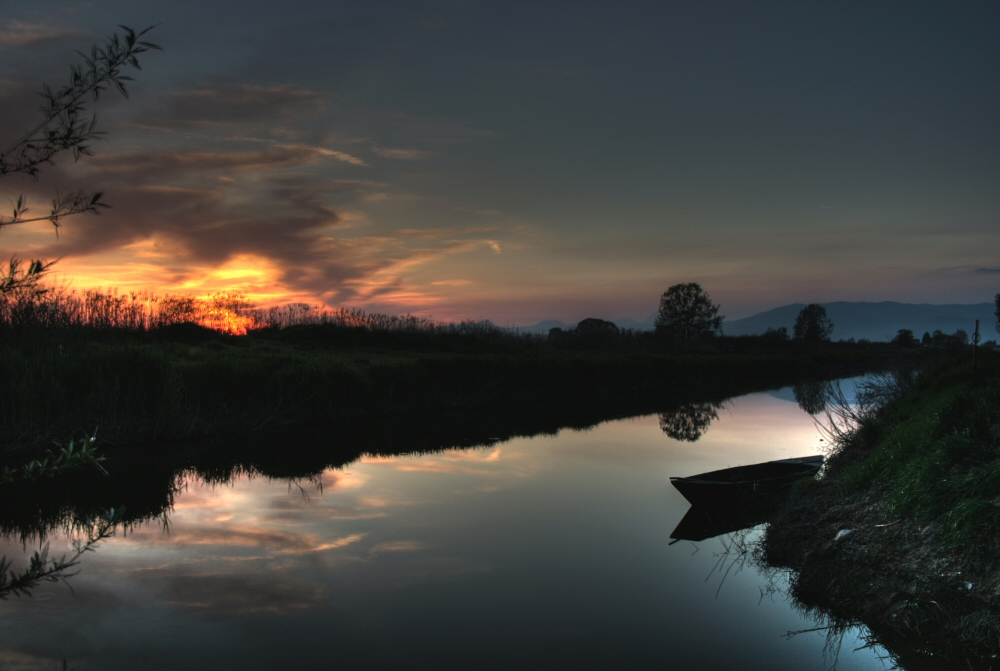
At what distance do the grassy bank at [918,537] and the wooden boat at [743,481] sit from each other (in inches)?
23.0

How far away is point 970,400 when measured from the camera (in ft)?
25.4

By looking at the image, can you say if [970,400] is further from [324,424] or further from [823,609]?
[324,424]

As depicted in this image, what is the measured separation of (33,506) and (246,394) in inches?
245

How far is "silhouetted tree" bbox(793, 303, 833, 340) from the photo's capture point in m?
71.8

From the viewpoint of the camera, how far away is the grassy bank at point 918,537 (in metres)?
5.18

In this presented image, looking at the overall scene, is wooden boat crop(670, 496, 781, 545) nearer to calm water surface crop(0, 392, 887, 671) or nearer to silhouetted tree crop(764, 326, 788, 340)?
calm water surface crop(0, 392, 887, 671)

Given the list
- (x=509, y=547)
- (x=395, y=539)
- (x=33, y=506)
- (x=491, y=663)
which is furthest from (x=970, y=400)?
(x=33, y=506)

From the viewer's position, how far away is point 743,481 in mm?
8812

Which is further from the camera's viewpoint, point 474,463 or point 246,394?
point 246,394

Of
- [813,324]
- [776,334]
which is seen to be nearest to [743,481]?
[776,334]

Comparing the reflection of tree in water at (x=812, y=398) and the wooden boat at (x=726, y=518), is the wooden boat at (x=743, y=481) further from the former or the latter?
the reflection of tree in water at (x=812, y=398)

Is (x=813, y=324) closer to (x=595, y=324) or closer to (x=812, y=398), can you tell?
(x=595, y=324)

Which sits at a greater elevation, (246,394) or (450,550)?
(246,394)

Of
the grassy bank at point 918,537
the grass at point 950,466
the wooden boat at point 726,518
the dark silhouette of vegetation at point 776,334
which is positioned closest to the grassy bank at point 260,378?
the wooden boat at point 726,518
